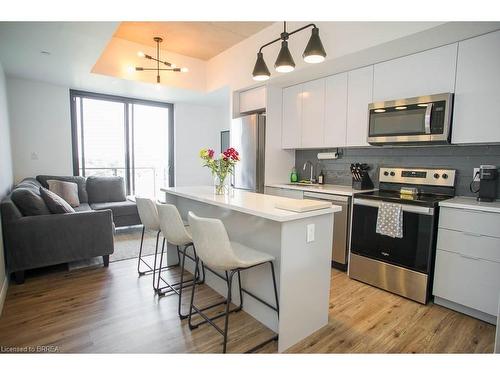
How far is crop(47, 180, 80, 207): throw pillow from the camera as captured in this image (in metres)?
4.32

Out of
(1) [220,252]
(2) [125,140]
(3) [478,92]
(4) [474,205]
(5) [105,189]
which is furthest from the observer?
(2) [125,140]

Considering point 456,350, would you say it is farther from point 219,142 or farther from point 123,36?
point 219,142

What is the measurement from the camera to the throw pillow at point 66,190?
14.2ft

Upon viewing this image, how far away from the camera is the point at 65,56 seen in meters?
3.33

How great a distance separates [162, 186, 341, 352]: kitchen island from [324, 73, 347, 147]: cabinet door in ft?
5.13

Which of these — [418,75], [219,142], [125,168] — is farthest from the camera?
[219,142]

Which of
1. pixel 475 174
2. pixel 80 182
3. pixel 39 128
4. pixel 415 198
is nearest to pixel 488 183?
pixel 475 174

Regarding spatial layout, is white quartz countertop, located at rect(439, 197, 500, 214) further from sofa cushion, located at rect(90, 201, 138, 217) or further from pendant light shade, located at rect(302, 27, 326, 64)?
sofa cushion, located at rect(90, 201, 138, 217)

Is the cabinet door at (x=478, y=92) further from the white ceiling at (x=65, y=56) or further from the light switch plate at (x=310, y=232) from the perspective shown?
the white ceiling at (x=65, y=56)

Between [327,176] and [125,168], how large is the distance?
3.93 metres

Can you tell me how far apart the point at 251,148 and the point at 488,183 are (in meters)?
2.66

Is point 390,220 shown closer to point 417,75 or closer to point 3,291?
point 417,75

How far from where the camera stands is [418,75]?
269 centimetres
